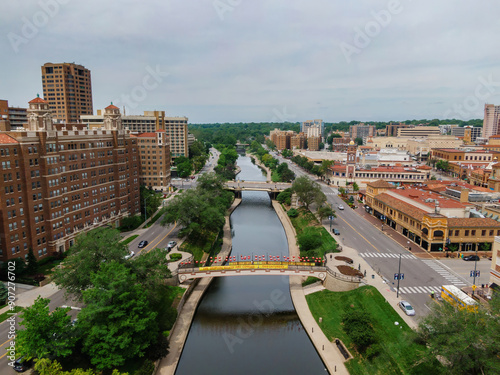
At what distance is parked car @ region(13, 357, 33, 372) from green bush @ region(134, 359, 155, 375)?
1025cm

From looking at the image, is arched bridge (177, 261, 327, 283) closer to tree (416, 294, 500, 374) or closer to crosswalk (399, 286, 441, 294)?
crosswalk (399, 286, 441, 294)

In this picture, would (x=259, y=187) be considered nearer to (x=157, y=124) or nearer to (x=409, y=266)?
(x=157, y=124)

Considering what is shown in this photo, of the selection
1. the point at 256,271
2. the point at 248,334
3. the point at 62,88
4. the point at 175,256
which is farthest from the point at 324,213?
the point at 62,88

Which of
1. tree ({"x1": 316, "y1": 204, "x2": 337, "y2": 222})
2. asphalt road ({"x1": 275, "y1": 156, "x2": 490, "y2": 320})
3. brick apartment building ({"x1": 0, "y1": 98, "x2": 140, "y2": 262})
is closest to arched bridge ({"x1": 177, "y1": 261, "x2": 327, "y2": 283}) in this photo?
asphalt road ({"x1": 275, "y1": 156, "x2": 490, "y2": 320})

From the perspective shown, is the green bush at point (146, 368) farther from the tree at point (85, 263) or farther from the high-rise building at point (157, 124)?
the high-rise building at point (157, 124)

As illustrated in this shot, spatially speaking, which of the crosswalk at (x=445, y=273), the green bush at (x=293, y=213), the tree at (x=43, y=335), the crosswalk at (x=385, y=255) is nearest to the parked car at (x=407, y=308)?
the crosswalk at (x=445, y=273)

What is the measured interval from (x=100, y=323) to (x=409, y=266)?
45668 mm

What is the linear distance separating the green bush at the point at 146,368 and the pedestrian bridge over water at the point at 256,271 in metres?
17.3

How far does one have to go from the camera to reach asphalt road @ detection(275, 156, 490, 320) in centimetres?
4922

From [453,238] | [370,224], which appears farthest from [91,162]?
[453,238]

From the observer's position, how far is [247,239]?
8350cm

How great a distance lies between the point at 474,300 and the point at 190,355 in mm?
33629

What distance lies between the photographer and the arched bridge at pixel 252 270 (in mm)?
52809

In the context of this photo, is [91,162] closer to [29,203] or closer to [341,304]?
[29,203]
